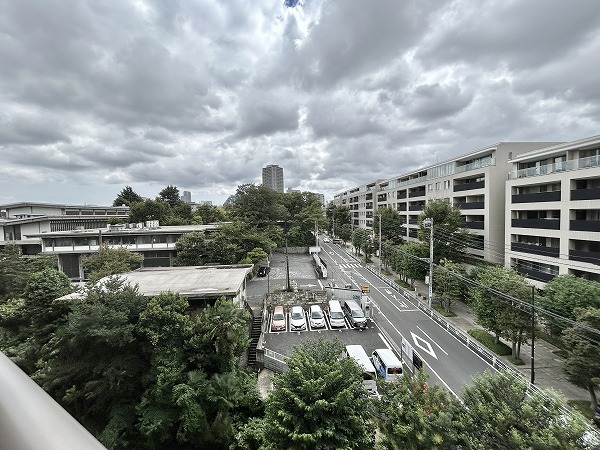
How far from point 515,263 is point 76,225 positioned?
5152 centimetres

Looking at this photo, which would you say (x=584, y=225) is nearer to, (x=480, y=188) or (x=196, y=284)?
(x=480, y=188)

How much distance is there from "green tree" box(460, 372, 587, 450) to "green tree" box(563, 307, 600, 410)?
5.90 meters

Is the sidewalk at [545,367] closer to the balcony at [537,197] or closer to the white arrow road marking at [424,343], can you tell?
the white arrow road marking at [424,343]

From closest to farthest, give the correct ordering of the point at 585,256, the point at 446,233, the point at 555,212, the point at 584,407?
1. the point at 584,407
2. the point at 585,256
3. the point at 555,212
4. the point at 446,233

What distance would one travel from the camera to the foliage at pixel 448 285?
2159cm

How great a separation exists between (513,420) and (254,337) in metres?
14.2

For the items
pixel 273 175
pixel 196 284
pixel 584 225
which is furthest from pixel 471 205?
pixel 273 175

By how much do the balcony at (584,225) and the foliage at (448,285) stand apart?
7.12 metres

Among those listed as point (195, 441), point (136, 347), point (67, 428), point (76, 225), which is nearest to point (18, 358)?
point (136, 347)

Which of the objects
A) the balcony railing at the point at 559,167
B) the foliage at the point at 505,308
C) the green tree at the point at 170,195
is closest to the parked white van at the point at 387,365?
the foliage at the point at 505,308

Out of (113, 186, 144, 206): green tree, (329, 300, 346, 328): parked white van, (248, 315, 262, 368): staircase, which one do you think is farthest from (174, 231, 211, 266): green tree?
(113, 186, 144, 206): green tree

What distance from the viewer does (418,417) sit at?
8.21 metres

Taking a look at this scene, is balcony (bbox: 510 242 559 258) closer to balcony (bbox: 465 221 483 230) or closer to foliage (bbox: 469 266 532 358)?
balcony (bbox: 465 221 483 230)

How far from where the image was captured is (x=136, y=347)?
475 inches
